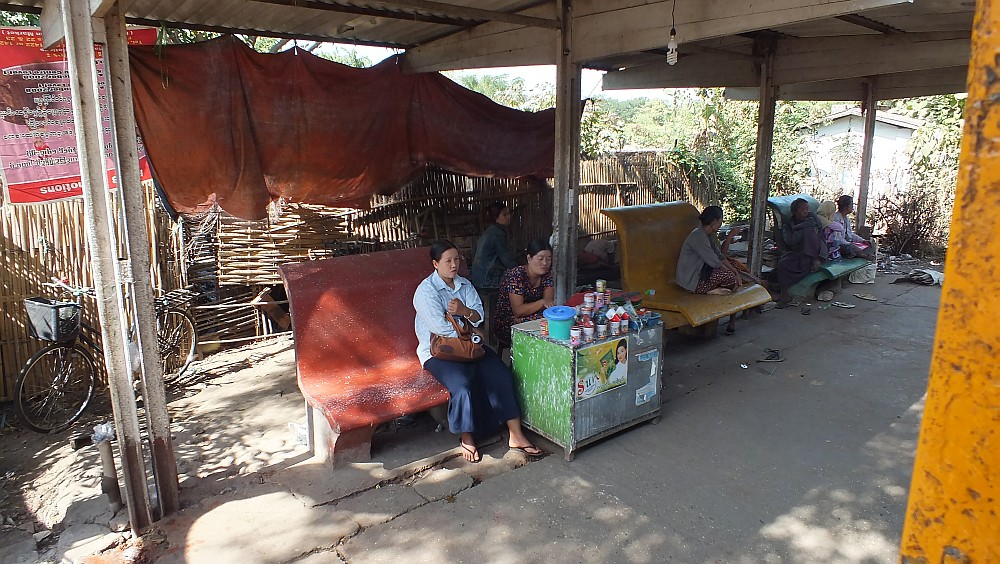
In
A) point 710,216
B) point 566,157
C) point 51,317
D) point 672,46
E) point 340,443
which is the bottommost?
point 340,443

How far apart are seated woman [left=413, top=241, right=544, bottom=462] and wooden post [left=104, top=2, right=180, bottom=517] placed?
1.65 metres

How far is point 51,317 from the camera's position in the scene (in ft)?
16.6

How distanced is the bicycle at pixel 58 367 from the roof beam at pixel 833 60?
713 centimetres

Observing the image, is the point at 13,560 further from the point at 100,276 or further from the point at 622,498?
the point at 622,498

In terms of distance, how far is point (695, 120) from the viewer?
16.0 metres

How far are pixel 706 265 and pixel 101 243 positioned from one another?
5502 mm

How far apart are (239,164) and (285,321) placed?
9.43 ft

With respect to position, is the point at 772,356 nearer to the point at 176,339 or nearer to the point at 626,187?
→ the point at 176,339

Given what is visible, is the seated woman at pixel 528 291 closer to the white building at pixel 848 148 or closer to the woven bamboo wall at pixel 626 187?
the woven bamboo wall at pixel 626 187

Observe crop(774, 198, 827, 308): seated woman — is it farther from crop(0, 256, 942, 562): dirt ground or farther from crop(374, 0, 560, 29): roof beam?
crop(0, 256, 942, 562): dirt ground

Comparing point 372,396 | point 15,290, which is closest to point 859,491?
point 372,396

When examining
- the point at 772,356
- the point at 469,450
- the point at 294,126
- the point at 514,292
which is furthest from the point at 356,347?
the point at 772,356

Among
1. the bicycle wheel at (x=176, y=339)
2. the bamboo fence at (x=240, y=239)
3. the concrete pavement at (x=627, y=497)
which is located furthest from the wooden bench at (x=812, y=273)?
the bicycle wheel at (x=176, y=339)

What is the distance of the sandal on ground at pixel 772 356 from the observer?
5999 millimetres
